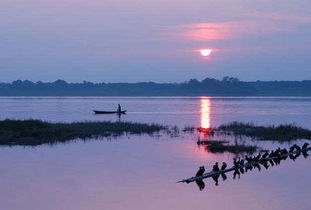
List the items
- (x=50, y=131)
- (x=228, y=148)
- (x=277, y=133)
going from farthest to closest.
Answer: (x=277, y=133) < (x=50, y=131) < (x=228, y=148)

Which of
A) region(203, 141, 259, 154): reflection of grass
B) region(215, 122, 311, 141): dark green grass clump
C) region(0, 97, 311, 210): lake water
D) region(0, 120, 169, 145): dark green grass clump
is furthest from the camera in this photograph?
region(215, 122, 311, 141): dark green grass clump

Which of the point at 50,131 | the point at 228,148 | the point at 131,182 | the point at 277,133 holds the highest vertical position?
the point at 50,131

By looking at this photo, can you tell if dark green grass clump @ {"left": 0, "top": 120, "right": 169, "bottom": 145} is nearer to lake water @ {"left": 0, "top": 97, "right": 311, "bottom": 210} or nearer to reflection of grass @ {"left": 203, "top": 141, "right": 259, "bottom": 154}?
lake water @ {"left": 0, "top": 97, "right": 311, "bottom": 210}

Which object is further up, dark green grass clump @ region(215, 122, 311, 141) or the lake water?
dark green grass clump @ region(215, 122, 311, 141)

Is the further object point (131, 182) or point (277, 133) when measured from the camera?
point (277, 133)

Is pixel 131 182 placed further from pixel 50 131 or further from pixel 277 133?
pixel 277 133

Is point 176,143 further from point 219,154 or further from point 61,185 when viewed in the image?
point 61,185

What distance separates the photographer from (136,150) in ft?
122

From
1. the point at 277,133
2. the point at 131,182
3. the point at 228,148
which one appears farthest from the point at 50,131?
the point at 131,182

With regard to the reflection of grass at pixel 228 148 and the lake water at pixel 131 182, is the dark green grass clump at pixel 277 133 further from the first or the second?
the lake water at pixel 131 182

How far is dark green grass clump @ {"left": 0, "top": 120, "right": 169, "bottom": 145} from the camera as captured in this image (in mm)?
39872

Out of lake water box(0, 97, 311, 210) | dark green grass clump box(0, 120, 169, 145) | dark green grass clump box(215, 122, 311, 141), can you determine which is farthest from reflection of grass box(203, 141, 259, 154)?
dark green grass clump box(0, 120, 169, 145)

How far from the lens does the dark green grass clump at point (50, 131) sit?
39.9 meters

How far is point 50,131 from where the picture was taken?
143 ft
